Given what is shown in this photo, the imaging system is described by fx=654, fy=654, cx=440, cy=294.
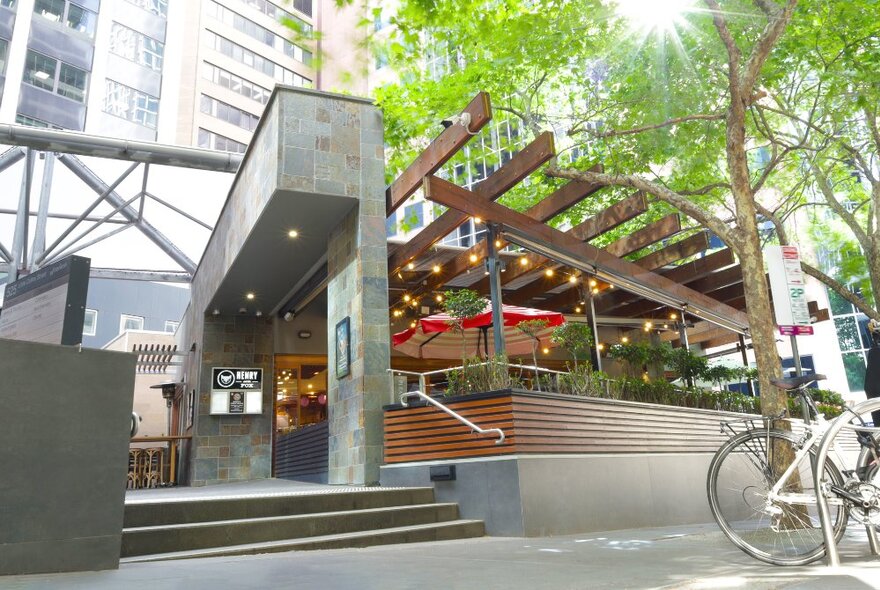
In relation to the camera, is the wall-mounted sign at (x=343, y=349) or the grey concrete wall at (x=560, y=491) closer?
the grey concrete wall at (x=560, y=491)

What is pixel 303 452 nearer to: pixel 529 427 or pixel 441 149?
pixel 529 427

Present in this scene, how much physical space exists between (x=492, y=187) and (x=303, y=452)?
5532 mm

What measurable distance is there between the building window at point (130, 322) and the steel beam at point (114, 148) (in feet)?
65.1

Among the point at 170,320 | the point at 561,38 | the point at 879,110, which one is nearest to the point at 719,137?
the point at 879,110

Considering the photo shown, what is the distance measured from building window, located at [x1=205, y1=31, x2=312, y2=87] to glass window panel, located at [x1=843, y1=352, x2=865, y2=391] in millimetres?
34595

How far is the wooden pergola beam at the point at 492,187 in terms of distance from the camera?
27.4 ft

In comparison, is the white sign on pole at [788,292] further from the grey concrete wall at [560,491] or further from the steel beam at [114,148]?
the steel beam at [114,148]

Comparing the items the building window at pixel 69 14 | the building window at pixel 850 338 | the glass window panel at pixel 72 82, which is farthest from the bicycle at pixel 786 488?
the building window at pixel 69 14

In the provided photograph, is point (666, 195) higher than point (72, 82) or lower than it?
lower

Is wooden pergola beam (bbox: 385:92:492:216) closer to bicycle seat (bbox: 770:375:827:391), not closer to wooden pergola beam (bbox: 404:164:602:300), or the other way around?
wooden pergola beam (bbox: 404:164:602:300)

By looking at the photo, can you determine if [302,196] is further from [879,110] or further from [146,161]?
[879,110]

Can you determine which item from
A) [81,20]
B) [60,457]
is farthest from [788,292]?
[81,20]

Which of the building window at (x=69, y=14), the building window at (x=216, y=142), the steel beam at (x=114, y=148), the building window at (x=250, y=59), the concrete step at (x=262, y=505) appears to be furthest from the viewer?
the building window at (x=250, y=59)

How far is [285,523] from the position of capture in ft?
18.6
